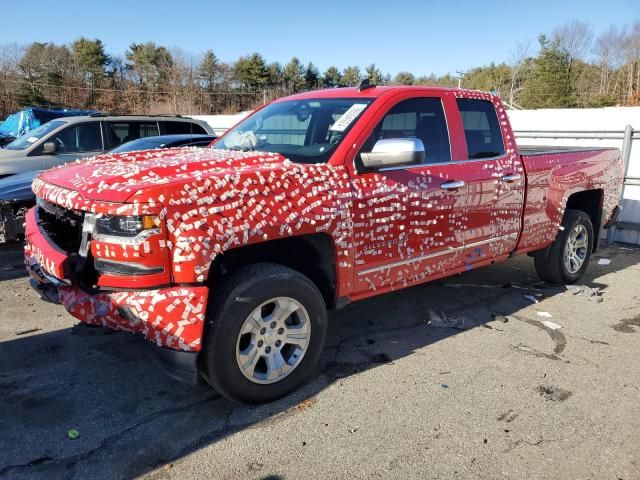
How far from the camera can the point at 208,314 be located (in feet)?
9.69

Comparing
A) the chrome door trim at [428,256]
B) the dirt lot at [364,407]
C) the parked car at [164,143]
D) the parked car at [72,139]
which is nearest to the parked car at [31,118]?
the parked car at [72,139]

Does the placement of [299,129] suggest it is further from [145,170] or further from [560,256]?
[560,256]

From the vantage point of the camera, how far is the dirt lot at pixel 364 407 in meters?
2.71

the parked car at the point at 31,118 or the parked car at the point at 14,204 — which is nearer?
the parked car at the point at 14,204

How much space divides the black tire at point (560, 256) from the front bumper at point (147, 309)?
4250 mm

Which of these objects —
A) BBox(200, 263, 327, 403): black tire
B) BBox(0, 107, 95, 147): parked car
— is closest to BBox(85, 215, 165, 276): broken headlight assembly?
BBox(200, 263, 327, 403): black tire

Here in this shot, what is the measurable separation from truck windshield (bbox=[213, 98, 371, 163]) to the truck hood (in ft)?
0.88

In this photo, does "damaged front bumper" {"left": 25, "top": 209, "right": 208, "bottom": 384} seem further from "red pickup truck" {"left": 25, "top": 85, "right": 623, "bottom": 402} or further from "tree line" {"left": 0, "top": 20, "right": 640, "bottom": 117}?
Answer: "tree line" {"left": 0, "top": 20, "right": 640, "bottom": 117}

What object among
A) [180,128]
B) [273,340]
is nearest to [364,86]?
[273,340]

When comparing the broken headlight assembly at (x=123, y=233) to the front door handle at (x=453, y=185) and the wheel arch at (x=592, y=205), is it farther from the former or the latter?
the wheel arch at (x=592, y=205)

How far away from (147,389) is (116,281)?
0.98m

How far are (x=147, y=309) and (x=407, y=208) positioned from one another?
195 centimetres

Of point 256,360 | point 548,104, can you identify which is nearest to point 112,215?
point 256,360

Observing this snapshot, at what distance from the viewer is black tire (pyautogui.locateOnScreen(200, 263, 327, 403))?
2.92m
